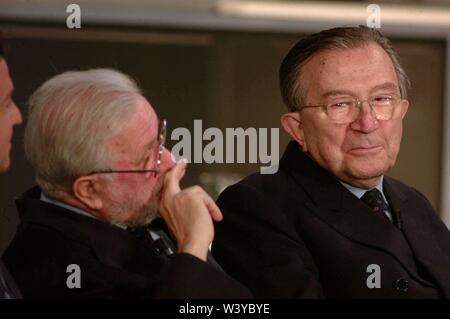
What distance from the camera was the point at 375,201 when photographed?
1.94 meters

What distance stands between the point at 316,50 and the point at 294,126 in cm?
19

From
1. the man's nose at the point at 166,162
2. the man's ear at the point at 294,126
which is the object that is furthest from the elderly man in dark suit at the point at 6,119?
the man's ear at the point at 294,126

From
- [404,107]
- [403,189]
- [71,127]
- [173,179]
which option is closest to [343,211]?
[403,189]

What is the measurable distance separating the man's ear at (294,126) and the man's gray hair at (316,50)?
0.02m

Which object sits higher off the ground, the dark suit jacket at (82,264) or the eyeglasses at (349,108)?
the eyeglasses at (349,108)

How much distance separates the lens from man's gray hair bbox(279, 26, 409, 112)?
73.5 inches

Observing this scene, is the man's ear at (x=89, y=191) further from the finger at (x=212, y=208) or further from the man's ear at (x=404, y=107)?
the man's ear at (x=404, y=107)

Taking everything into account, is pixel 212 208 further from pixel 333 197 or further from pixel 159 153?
pixel 333 197

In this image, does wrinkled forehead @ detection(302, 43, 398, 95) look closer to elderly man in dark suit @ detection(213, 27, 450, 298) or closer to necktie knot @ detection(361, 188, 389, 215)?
elderly man in dark suit @ detection(213, 27, 450, 298)

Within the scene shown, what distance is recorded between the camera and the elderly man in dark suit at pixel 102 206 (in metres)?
1.74

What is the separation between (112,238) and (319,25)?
2.33 feet

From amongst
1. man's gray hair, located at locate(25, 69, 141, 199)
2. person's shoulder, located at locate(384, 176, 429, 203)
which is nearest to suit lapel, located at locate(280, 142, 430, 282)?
person's shoulder, located at locate(384, 176, 429, 203)

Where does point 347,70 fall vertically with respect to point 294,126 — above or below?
above

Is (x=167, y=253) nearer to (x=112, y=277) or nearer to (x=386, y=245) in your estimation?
(x=112, y=277)
